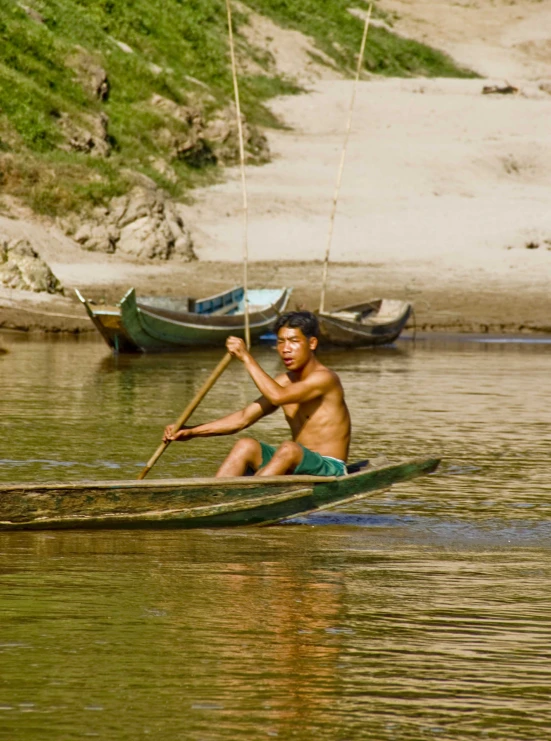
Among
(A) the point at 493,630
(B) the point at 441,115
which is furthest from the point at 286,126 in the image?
(A) the point at 493,630

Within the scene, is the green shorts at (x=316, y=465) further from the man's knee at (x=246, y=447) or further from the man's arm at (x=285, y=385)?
the man's arm at (x=285, y=385)

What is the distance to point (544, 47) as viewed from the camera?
193ft

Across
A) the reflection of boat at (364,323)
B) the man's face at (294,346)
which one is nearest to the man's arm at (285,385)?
the man's face at (294,346)

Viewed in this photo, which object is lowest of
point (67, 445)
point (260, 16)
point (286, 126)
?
point (67, 445)

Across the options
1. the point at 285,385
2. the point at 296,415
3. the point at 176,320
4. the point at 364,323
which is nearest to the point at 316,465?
the point at 296,415

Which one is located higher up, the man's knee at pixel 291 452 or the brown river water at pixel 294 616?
the man's knee at pixel 291 452

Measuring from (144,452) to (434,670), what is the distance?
6481 millimetres

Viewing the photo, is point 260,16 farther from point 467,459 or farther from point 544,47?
point 467,459

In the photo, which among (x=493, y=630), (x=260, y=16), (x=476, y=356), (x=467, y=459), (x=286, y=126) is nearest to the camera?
(x=493, y=630)

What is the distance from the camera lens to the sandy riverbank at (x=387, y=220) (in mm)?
25953

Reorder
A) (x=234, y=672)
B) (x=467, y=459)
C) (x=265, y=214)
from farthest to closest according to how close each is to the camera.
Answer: (x=265, y=214)
(x=467, y=459)
(x=234, y=672)

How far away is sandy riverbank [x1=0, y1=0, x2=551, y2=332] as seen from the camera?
26.0m

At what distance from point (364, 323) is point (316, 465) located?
14918mm

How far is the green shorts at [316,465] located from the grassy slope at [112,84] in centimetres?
2232
